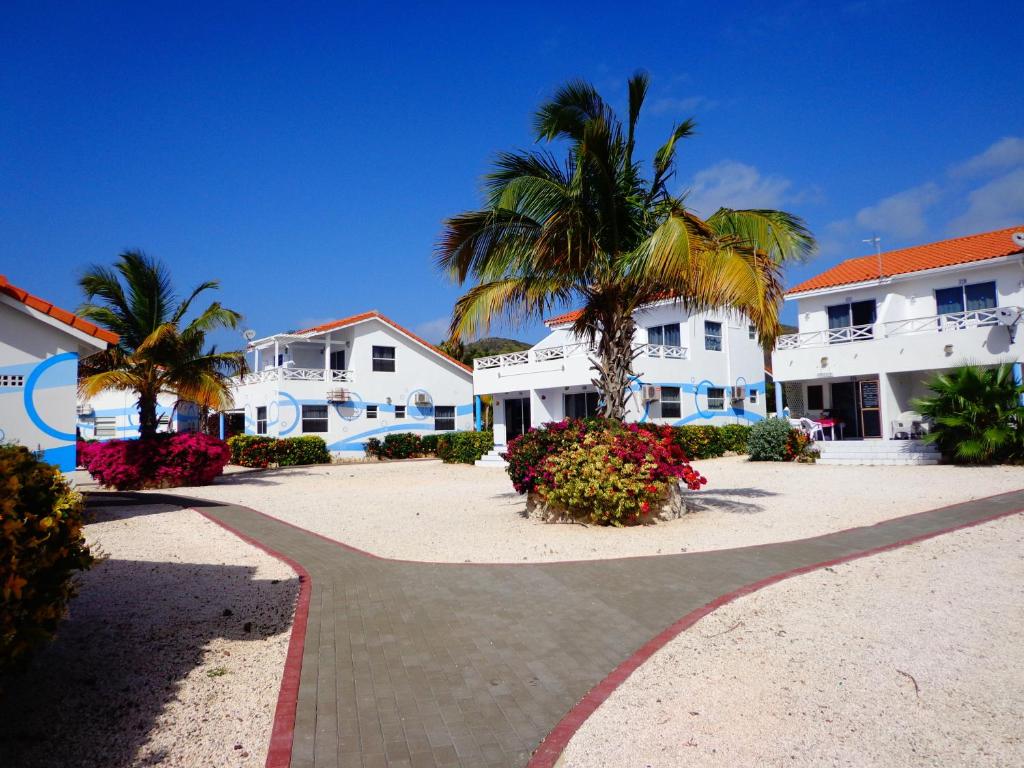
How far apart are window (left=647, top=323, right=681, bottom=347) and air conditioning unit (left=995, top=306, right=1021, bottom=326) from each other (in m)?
12.1

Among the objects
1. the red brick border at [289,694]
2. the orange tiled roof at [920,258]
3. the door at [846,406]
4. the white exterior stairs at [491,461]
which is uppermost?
the orange tiled roof at [920,258]

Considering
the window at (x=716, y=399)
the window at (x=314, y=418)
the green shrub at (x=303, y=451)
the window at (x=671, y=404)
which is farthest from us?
the window at (x=314, y=418)

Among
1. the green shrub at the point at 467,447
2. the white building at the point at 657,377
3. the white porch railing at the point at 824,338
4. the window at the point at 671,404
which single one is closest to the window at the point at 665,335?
the white building at the point at 657,377

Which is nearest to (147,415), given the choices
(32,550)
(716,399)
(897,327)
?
(32,550)

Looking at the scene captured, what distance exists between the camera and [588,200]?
11180 millimetres

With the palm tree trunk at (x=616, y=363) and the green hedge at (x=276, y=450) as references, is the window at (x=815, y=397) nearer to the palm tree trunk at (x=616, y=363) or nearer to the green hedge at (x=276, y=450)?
the palm tree trunk at (x=616, y=363)

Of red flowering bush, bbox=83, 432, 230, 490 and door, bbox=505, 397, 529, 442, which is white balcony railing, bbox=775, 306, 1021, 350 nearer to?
door, bbox=505, 397, 529, 442

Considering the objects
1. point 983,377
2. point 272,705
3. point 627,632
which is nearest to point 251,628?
point 272,705

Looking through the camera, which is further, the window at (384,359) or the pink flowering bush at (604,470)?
the window at (384,359)

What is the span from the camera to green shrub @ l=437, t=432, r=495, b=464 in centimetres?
2709

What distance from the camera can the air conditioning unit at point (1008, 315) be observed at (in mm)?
19609

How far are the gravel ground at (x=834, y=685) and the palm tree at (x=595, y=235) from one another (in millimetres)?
5099

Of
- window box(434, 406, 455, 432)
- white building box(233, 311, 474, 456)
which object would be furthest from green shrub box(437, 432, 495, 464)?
window box(434, 406, 455, 432)

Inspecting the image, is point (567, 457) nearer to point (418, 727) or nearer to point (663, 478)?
point (663, 478)
